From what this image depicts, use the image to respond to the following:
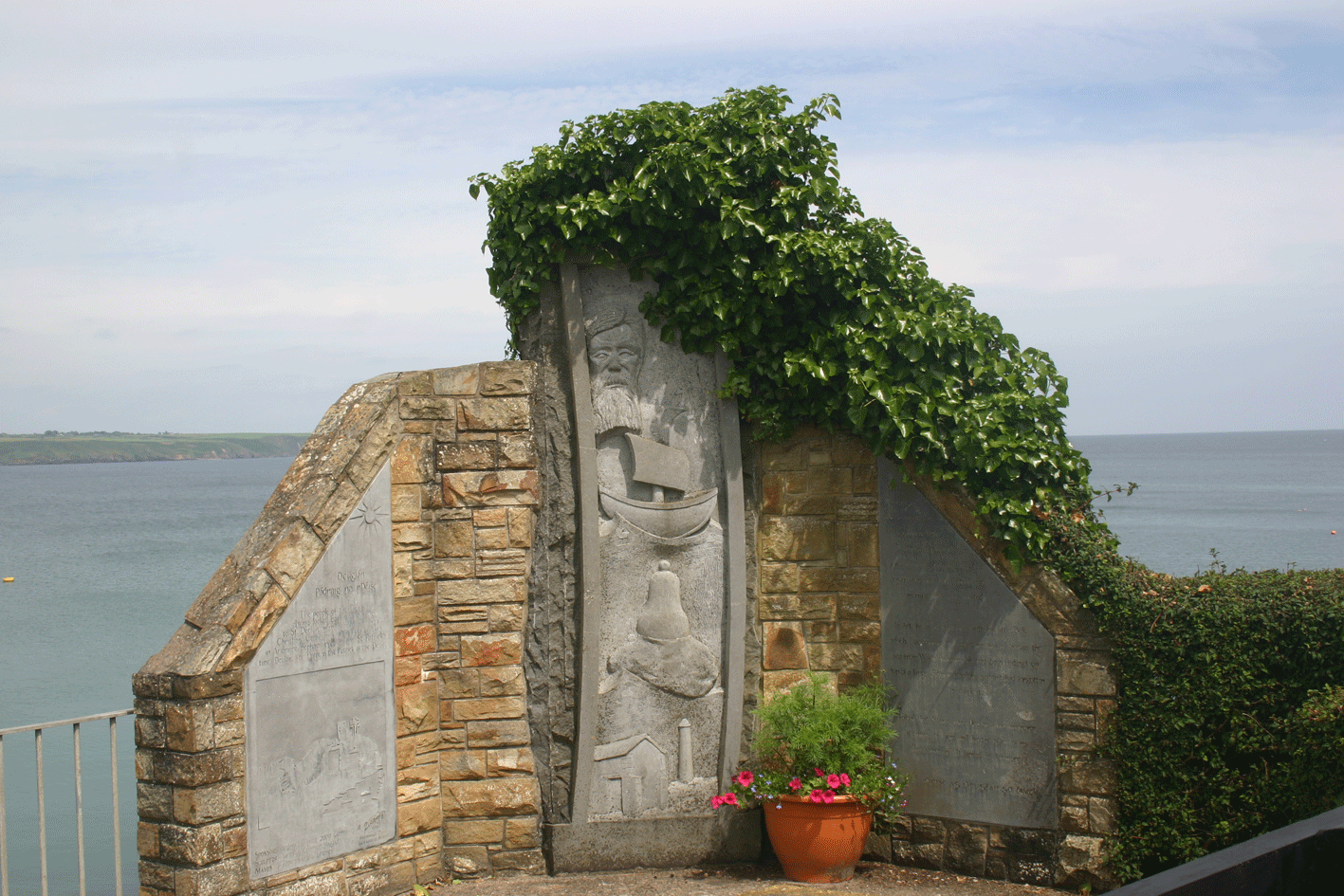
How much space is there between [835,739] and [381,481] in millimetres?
2791

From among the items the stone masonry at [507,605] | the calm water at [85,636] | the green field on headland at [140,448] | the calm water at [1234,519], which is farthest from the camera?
the green field on headland at [140,448]

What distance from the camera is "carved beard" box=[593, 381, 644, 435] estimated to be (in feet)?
19.5

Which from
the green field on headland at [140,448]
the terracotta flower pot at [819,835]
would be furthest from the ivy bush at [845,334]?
the green field on headland at [140,448]

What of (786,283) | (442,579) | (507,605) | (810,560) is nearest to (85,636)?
(442,579)

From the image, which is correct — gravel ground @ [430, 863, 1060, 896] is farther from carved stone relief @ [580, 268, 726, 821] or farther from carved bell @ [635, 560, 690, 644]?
carved bell @ [635, 560, 690, 644]

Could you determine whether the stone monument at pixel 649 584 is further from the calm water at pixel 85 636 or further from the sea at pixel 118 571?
the calm water at pixel 85 636

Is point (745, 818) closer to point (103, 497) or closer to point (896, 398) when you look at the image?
point (896, 398)

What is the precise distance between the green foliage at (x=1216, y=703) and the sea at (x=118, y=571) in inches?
16.6

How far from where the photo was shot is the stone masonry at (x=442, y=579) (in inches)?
208

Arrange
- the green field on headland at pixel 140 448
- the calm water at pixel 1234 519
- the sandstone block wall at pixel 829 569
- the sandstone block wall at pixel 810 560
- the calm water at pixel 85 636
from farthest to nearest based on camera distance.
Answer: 1. the green field on headland at pixel 140 448
2. the calm water at pixel 1234 519
3. the calm water at pixel 85 636
4. the sandstone block wall at pixel 810 560
5. the sandstone block wall at pixel 829 569

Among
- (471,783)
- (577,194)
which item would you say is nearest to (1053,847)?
(471,783)

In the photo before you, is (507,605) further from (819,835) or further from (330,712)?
(819,835)

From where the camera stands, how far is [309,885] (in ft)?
16.9

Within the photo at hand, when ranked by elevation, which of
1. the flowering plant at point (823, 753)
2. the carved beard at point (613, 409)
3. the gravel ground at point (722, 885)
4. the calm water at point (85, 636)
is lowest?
the calm water at point (85, 636)
